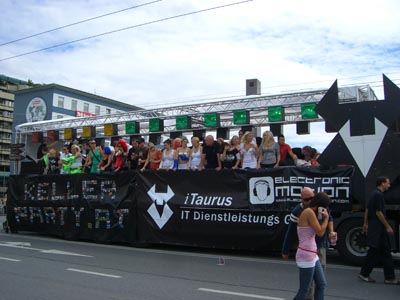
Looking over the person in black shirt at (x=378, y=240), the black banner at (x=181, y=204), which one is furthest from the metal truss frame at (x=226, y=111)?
the person in black shirt at (x=378, y=240)

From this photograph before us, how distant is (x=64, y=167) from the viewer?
47.0ft

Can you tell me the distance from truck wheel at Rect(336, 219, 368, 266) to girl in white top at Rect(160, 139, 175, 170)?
4.70 metres

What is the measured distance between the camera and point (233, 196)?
34.8ft

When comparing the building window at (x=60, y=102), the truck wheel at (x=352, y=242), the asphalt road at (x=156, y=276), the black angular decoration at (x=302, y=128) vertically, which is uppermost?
the building window at (x=60, y=102)

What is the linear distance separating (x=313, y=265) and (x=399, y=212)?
15.1ft

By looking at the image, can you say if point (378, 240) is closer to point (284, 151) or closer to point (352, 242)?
point (352, 242)

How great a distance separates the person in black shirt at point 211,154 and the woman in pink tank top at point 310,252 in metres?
6.28

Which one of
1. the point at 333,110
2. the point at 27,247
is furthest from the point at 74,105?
the point at 333,110

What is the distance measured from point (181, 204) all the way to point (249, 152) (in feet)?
7.22

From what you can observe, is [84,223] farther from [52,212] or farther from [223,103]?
[223,103]

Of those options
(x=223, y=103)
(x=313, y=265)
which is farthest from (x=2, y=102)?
(x=313, y=265)

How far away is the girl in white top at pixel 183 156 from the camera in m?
11.6

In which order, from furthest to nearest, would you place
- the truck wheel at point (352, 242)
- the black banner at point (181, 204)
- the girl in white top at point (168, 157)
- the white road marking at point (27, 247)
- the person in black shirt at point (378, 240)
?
1. the girl in white top at point (168, 157)
2. the white road marking at point (27, 247)
3. the black banner at point (181, 204)
4. the truck wheel at point (352, 242)
5. the person in black shirt at point (378, 240)

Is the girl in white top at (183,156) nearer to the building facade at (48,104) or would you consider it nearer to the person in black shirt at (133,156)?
the person in black shirt at (133,156)
